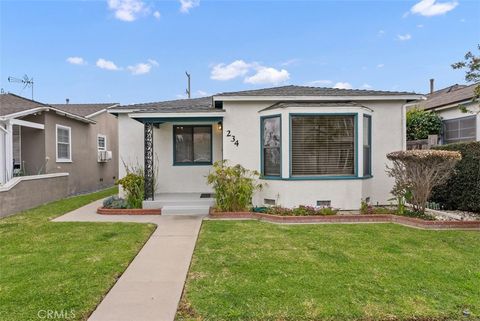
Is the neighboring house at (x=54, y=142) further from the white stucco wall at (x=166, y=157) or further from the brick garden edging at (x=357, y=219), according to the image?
the brick garden edging at (x=357, y=219)

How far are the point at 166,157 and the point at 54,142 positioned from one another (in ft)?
16.3

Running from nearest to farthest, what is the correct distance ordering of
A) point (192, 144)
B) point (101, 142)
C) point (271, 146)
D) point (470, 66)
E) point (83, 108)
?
1. point (470, 66)
2. point (271, 146)
3. point (192, 144)
4. point (101, 142)
5. point (83, 108)

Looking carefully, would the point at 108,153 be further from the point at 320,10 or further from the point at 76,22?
the point at 320,10

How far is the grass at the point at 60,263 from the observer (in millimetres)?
3334

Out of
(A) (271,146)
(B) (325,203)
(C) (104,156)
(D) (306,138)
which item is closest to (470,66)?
(D) (306,138)

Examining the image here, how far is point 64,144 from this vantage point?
1304cm

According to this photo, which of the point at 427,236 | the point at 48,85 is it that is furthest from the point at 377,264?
the point at 48,85

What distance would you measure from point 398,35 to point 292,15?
196 inches

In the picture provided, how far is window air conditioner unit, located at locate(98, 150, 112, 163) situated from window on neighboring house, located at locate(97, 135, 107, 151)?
0.29 meters

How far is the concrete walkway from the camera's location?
3.23m

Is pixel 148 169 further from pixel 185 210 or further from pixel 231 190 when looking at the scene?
pixel 231 190

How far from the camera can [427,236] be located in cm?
620

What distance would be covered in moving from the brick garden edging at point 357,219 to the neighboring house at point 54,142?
7411mm

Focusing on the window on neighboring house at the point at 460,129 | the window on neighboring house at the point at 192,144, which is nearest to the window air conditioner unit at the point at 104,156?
the window on neighboring house at the point at 192,144
